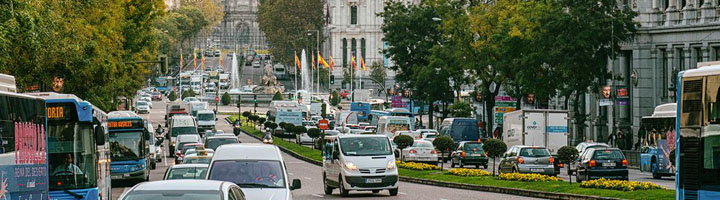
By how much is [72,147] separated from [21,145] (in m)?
6.12

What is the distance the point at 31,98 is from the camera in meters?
18.4

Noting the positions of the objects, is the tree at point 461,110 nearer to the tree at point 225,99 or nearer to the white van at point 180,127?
the white van at point 180,127

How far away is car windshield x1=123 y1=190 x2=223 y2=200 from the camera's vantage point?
572 inches

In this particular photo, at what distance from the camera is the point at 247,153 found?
2283 cm

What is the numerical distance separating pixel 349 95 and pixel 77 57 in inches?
4397

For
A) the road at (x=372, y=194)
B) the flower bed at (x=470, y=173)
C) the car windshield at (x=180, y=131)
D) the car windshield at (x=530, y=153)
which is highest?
the car windshield at (x=530, y=153)

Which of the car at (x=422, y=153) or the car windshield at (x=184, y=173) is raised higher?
the car windshield at (x=184, y=173)

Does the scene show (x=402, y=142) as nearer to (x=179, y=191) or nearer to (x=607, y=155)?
(x=607, y=155)

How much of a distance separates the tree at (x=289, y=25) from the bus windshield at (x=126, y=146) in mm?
119689

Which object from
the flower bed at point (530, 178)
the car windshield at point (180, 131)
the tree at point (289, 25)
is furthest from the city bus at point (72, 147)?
the tree at point (289, 25)

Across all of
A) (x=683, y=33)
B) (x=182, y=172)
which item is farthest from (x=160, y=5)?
(x=182, y=172)

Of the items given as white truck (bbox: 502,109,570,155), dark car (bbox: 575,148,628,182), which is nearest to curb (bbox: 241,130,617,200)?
dark car (bbox: 575,148,628,182)

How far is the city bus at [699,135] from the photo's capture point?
58.1ft

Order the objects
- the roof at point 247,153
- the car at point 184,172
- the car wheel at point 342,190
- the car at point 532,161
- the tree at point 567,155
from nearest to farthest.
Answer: the roof at point 247,153 → the car at point 184,172 → the car wheel at point 342,190 → the tree at point 567,155 → the car at point 532,161
